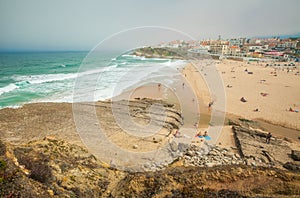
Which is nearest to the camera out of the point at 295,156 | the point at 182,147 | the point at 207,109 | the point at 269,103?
the point at 295,156

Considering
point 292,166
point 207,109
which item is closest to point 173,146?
point 292,166

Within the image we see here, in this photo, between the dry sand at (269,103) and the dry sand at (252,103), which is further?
the dry sand at (269,103)

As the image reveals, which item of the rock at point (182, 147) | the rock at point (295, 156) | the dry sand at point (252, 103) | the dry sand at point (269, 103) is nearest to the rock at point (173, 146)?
the rock at point (182, 147)

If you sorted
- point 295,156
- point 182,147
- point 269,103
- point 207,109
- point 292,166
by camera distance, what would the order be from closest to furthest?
point 292,166 → point 295,156 → point 182,147 → point 207,109 → point 269,103

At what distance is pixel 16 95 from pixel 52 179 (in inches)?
767

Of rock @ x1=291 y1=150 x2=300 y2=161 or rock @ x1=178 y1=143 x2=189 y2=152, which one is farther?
rock @ x1=178 y1=143 x2=189 y2=152

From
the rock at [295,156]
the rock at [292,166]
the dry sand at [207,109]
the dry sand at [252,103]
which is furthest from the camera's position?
the dry sand at [252,103]

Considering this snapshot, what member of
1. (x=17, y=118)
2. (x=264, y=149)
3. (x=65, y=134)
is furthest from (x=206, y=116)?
(x=17, y=118)

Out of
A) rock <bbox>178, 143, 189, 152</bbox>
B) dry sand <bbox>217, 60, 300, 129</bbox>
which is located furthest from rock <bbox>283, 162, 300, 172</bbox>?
dry sand <bbox>217, 60, 300, 129</bbox>

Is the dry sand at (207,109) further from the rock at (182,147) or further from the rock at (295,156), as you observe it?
the rock at (295,156)

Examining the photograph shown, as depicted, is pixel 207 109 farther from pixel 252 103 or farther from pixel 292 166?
pixel 292 166

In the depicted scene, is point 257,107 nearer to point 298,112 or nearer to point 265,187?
point 298,112

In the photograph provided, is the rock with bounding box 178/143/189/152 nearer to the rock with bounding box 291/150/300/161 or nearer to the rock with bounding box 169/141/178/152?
the rock with bounding box 169/141/178/152

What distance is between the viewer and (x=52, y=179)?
4.61 meters
